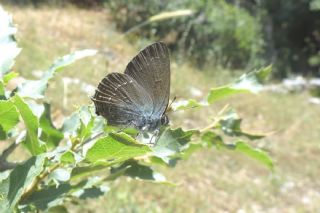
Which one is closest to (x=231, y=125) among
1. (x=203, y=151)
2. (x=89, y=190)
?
(x=89, y=190)

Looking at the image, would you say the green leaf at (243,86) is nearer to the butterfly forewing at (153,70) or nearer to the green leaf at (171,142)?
the butterfly forewing at (153,70)

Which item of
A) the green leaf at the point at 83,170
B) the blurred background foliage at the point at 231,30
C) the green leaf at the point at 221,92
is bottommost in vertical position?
the blurred background foliage at the point at 231,30

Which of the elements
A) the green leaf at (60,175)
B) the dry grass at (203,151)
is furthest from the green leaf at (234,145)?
the dry grass at (203,151)

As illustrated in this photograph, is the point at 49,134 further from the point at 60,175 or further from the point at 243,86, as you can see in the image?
the point at 243,86

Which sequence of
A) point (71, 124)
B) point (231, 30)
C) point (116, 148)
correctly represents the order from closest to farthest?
point (116, 148) < point (71, 124) < point (231, 30)

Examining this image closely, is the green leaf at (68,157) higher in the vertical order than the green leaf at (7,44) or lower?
lower
